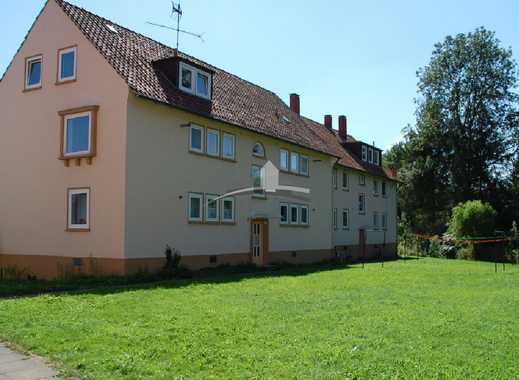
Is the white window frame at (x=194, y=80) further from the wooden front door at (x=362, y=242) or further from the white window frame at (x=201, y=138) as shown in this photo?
the wooden front door at (x=362, y=242)

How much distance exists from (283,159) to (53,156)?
38.5 ft

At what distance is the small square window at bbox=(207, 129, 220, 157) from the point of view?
2241 cm

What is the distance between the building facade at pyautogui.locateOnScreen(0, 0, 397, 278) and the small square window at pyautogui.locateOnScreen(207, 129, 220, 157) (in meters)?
0.06

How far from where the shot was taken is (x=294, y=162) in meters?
28.9

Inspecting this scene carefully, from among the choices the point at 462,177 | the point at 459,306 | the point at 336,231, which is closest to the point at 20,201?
the point at 459,306

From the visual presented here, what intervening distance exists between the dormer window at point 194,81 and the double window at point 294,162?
5.94 metres

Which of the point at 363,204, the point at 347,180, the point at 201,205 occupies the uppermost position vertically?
the point at 347,180

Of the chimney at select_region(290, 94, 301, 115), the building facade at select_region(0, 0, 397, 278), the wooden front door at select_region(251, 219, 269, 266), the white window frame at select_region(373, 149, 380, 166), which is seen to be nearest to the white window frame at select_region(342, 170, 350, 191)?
the chimney at select_region(290, 94, 301, 115)

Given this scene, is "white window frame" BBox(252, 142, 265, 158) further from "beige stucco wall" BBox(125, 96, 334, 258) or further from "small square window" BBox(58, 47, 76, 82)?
"small square window" BBox(58, 47, 76, 82)

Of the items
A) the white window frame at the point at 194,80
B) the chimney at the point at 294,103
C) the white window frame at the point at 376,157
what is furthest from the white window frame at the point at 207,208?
the white window frame at the point at 376,157

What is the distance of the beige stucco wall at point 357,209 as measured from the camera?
36.1 m

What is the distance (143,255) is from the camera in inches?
748

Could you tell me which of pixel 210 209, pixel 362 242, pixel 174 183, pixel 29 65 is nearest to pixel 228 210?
pixel 210 209

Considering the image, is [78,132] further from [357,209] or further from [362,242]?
[362,242]
